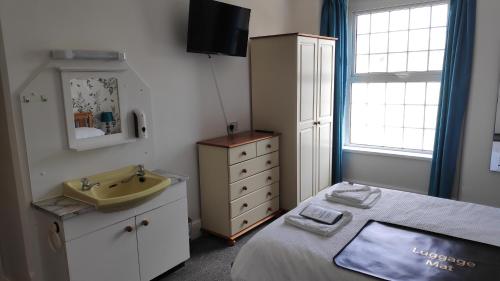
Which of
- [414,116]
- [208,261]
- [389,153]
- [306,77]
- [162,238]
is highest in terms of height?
[306,77]

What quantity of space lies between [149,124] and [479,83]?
9.71 ft

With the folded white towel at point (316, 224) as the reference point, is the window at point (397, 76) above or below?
above

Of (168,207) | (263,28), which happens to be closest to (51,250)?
(168,207)

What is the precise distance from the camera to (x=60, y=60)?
209cm

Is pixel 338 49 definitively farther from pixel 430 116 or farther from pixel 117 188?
pixel 117 188

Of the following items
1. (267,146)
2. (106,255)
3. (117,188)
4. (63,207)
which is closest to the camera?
(63,207)

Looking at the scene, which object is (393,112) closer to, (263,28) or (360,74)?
(360,74)

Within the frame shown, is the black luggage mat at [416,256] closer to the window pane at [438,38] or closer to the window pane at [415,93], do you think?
the window pane at [415,93]

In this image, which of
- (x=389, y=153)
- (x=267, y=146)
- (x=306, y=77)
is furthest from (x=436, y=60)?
(x=267, y=146)

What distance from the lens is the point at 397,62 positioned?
3822 millimetres

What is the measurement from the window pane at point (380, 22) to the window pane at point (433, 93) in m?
0.79

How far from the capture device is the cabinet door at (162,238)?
90.0 inches

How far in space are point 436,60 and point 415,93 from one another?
386mm

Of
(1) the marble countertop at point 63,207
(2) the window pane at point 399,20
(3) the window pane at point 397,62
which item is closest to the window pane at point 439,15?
(2) the window pane at point 399,20
